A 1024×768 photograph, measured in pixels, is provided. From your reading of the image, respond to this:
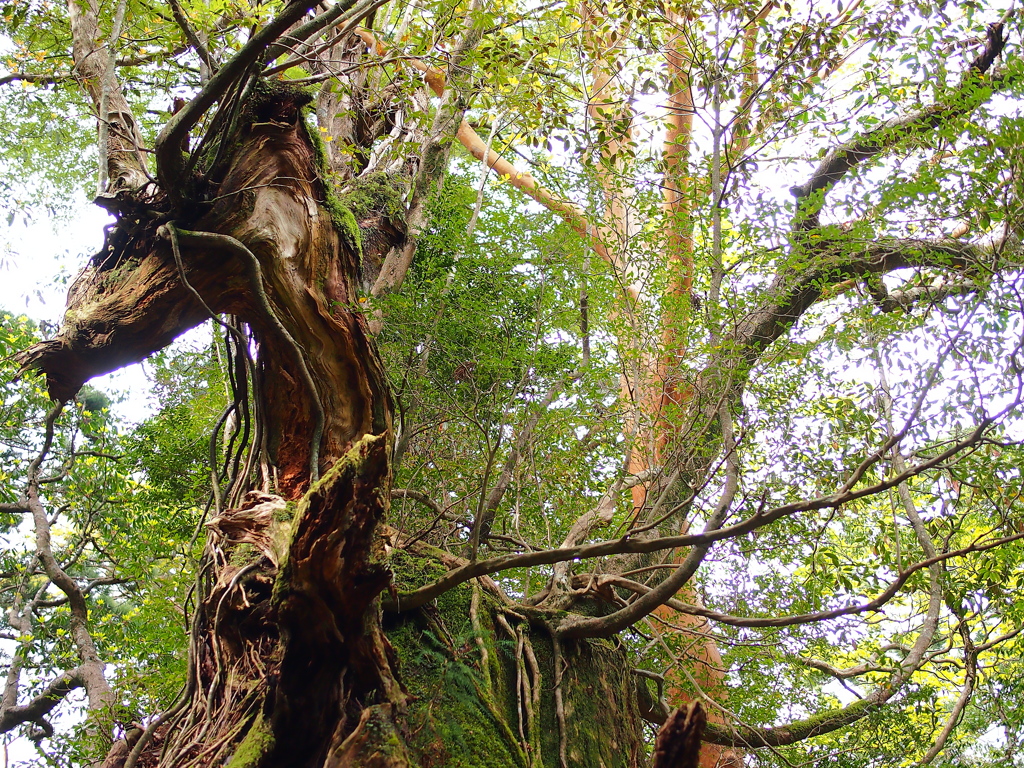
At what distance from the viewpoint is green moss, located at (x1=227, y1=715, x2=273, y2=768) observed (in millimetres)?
2698

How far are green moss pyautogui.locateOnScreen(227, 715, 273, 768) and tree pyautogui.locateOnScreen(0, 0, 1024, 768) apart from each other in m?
0.02

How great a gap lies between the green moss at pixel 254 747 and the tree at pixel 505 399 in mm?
21

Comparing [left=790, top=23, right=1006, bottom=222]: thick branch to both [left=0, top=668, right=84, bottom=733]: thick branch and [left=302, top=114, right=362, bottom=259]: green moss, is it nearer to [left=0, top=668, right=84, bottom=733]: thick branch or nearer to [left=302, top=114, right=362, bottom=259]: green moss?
[left=302, top=114, right=362, bottom=259]: green moss

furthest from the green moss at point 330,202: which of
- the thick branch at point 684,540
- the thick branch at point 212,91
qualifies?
the thick branch at point 684,540

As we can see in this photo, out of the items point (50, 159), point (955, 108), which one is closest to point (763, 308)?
point (955, 108)

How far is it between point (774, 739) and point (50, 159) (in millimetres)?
10336

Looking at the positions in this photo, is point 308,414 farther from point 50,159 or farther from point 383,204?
point 50,159

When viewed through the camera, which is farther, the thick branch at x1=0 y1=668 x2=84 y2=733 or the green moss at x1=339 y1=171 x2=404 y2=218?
the thick branch at x1=0 y1=668 x2=84 y2=733

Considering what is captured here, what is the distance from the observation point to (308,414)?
161 inches

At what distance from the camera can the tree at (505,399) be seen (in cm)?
328

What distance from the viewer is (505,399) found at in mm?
4797

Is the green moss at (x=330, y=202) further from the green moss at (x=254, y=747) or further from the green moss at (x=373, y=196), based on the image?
the green moss at (x=254, y=747)

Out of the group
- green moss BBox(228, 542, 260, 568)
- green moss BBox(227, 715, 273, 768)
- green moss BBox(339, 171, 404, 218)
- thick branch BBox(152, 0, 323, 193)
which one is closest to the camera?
green moss BBox(227, 715, 273, 768)

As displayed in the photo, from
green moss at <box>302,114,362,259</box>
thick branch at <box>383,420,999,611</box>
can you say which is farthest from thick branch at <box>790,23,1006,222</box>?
green moss at <box>302,114,362,259</box>
